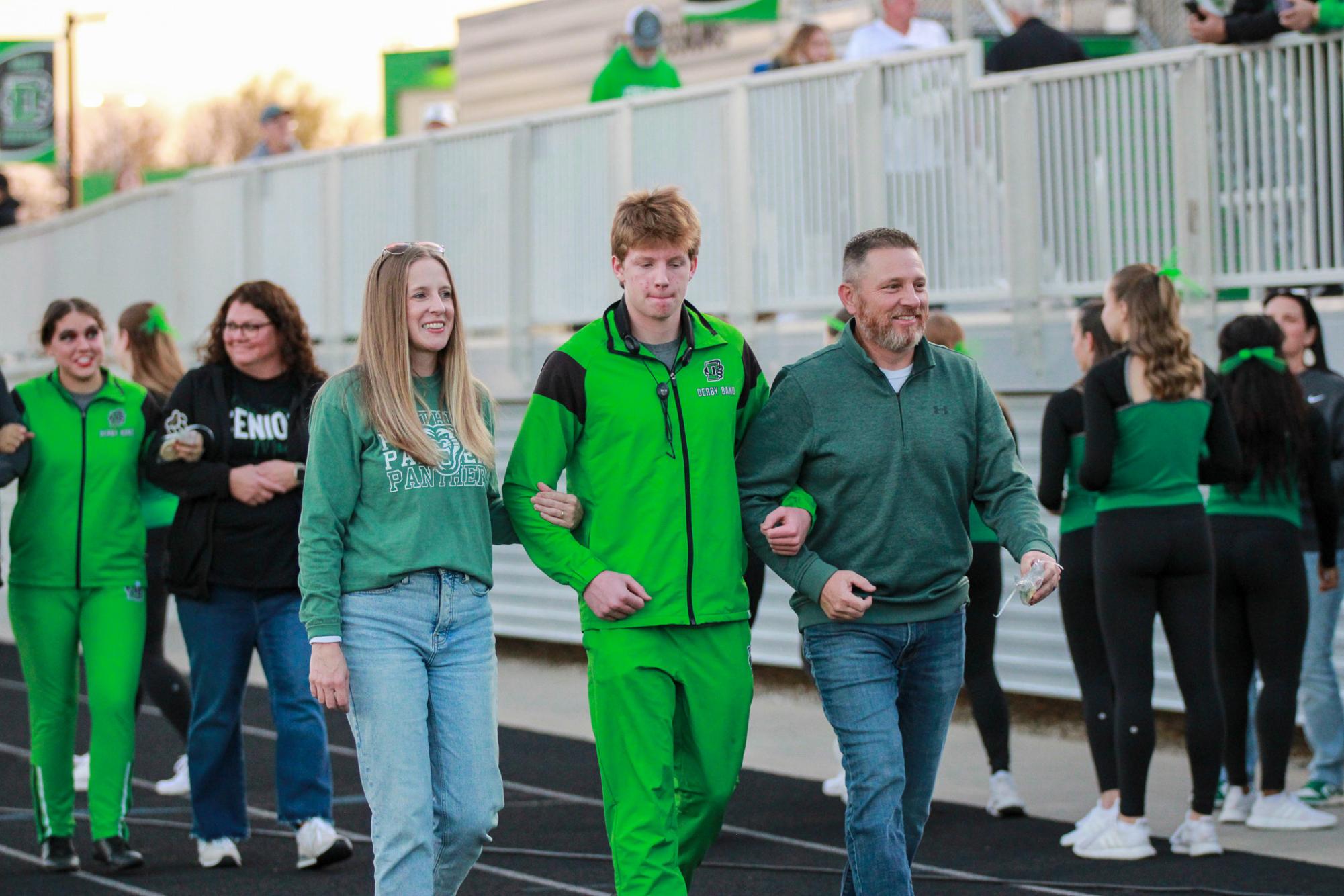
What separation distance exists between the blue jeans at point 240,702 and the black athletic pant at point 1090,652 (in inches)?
118

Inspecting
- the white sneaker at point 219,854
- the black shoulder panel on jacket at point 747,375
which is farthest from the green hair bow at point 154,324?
the black shoulder panel on jacket at point 747,375

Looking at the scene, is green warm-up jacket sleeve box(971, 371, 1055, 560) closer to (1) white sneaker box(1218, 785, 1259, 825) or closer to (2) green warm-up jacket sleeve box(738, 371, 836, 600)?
(2) green warm-up jacket sleeve box(738, 371, 836, 600)

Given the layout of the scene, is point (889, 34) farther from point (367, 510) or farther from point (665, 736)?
point (665, 736)

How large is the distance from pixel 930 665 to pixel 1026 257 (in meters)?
5.49

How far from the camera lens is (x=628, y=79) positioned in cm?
1356

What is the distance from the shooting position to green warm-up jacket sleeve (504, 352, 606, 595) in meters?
5.11

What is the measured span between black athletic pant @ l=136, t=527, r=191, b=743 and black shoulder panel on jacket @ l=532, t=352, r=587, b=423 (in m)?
4.15

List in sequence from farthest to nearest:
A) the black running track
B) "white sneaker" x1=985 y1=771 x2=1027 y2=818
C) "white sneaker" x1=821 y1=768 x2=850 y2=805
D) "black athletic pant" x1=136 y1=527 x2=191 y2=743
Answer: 1. "black athletic pant" x1=136 y1=527 x2=191 y2=743
2. "white sneaker" x1=821 y1=768 x2=850 y2=805
3. "white sneaker" x1=985 y1=771 x2=1027 y2=818
4. the black running track

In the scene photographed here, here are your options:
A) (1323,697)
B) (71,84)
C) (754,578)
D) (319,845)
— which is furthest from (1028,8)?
(71,84)

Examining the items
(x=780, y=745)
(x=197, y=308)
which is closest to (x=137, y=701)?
(x=780, y=745)

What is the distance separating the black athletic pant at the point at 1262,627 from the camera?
301 inches

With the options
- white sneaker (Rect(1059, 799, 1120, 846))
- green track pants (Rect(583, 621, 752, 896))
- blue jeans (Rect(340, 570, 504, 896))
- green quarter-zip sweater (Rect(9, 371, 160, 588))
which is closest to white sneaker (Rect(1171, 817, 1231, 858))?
white sneaker (Rect(1059, 799, 1120, 846))

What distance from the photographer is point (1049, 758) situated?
9641 millimetres

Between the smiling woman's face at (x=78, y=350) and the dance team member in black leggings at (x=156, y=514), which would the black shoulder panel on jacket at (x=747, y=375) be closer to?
the smiling woman's face at (x=78, y=350)
